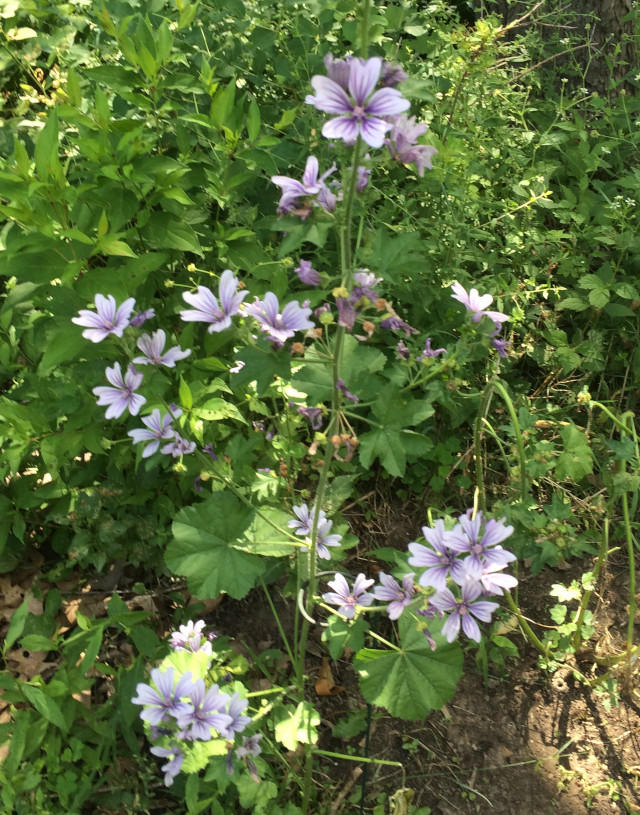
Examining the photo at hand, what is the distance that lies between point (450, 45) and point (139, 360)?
2.13 metres

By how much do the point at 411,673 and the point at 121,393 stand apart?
3.45ft

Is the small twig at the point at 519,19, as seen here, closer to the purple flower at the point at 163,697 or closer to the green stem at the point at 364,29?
the green stem at the point at 364,29

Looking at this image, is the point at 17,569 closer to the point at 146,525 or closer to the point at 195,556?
the point at 146,525

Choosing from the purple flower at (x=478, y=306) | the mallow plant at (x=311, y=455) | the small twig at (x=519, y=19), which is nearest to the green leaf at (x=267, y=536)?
the mallow plant at (x=311, y=455)

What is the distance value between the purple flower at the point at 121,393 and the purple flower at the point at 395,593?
0.74m

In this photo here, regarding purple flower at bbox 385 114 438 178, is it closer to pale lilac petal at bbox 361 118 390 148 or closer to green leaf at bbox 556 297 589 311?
pale lilac petal at bbox 361 118 390 148

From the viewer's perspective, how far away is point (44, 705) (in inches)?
73.0

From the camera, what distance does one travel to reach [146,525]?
234 centimetres

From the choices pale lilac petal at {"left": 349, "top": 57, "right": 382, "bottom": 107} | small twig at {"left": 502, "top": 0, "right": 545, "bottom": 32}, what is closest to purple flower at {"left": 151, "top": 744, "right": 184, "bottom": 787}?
pale lilac petal at {"left": 349, "top": 57, "right": 382, "bottom": 107}

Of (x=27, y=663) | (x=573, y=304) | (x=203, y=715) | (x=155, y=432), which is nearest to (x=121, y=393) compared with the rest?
(x=155, y=432)

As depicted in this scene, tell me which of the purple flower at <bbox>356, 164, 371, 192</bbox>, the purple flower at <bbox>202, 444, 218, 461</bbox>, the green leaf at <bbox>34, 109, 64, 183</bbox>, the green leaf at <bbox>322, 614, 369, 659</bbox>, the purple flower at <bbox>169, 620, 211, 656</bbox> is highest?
the purple flower at <bbox>356, 164, 371, 192</bbox>

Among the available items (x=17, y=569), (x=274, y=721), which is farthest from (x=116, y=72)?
(x=274, y=721)

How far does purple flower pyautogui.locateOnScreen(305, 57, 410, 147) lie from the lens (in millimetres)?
Answer: 1074

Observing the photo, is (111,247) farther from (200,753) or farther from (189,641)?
(200,753)
